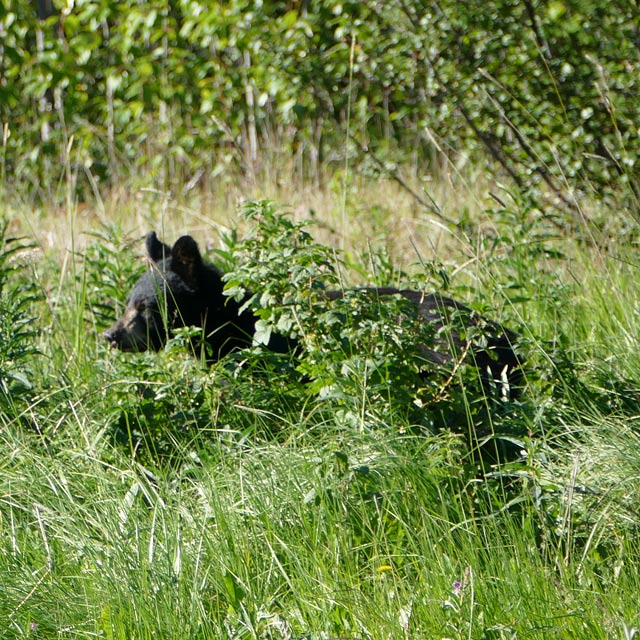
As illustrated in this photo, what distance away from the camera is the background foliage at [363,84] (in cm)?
625

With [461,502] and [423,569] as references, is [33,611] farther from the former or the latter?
[461,502]

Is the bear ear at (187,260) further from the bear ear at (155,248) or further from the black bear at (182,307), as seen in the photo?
the bear ear at (155,248)

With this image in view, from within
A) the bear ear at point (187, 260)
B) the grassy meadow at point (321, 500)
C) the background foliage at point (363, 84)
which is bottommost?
the grassy meadow at point (321, 500)

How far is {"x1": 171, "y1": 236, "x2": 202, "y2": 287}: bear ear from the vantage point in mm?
5238

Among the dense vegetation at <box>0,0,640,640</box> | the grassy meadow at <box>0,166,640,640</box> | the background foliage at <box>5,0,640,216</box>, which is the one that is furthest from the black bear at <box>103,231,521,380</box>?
the background foliage at <box>5,0,640,216</box>

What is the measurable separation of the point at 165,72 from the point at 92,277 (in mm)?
5737

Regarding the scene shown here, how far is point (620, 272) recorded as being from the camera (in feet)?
16.7

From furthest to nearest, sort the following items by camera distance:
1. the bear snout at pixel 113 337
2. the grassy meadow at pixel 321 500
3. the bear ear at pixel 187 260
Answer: the bear ear at pixel 187 260 < the bear snout at pixel 113 337 < the grassy meadow at pixel 321 500

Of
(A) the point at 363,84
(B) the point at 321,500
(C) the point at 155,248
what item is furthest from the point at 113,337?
(A) the point at 363,84

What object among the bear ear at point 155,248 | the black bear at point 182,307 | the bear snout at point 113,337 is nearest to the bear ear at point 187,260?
the black bear at point 182,307

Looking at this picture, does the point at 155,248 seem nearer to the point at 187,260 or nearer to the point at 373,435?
the point at 187,260

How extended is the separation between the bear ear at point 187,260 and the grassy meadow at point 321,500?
0.93 meters

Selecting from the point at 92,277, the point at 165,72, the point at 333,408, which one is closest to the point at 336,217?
the point at 92,277

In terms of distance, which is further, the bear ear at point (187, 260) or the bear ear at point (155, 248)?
the bear ear at point (155, 248)
